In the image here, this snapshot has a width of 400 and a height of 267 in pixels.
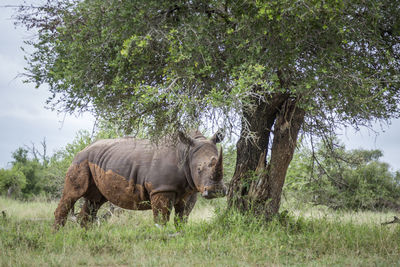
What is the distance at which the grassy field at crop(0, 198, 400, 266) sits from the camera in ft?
21.8

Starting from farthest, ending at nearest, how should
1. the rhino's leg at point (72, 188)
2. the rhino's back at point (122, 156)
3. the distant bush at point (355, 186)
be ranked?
the distant bush at point (355, 186) < the rhino's leg at point (72, 188) < the rhino's back at point (122, 156)

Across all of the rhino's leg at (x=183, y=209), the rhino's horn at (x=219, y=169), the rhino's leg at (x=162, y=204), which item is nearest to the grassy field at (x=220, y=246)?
the rhino's leg at (x=162, y=204)

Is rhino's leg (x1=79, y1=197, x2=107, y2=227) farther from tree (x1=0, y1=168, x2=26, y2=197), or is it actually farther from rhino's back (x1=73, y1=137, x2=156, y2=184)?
tree (x1=0, y1=168, x2=26, y2=197)

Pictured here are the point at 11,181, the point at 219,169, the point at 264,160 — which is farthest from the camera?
the point at 11,181

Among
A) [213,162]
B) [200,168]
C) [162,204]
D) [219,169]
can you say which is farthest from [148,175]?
[219,169]

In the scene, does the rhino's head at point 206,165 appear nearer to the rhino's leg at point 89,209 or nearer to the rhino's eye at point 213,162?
the rhino's eye at point 213,162

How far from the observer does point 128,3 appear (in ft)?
25.6

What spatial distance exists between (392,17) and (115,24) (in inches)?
216

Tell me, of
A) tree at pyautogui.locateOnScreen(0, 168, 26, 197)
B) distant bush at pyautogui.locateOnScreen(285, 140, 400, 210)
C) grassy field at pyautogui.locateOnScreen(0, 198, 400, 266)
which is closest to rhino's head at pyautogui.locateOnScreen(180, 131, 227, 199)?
grassy field at pyautogui.locateOnScreen(0, 198, 400, 266)

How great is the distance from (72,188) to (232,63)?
16.6ft

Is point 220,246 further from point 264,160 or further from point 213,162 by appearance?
point 264,160

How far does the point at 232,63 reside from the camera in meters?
8.34

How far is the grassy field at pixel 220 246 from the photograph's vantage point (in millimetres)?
6637

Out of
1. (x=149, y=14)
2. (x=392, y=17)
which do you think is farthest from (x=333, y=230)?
(x=149, y=14)
